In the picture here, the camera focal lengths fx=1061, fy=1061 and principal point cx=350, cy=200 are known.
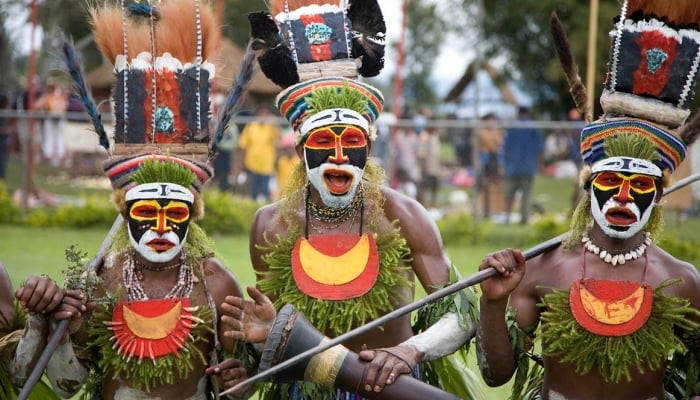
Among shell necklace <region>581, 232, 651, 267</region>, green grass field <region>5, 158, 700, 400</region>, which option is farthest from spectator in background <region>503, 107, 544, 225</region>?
shell necklace <region>581, 232, 651, 267</region>

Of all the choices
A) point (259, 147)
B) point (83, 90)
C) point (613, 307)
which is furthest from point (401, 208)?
point (259, 147)

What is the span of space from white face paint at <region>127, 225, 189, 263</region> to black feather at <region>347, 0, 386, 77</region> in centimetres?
126

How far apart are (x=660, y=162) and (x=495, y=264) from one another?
0.90m

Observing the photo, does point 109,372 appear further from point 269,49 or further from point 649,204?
point 649,204

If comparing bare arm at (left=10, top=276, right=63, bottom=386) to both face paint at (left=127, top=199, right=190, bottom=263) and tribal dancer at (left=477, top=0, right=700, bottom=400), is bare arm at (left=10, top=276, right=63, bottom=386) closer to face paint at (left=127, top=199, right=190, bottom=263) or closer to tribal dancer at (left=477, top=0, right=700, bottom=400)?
face paint at (left=127, top=199, right=190, bottom=263)

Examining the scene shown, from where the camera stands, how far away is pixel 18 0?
24516 millimetres

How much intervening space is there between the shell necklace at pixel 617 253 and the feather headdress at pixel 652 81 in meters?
0.31

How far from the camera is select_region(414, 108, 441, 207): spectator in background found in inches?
636

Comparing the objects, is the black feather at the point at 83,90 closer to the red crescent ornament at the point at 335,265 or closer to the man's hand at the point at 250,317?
the red crescent ornament at the point at 335,265

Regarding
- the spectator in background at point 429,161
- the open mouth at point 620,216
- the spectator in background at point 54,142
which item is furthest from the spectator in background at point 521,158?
the open mouth at point 620,216

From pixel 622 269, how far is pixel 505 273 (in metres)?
0.60

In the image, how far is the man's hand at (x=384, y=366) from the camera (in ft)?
14.2

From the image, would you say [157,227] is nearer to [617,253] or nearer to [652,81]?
[617,253]

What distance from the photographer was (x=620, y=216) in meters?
4.53
